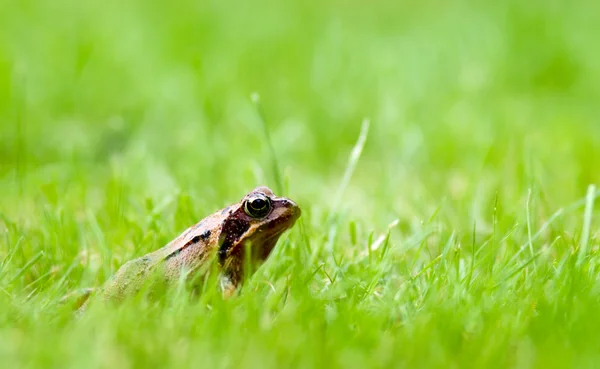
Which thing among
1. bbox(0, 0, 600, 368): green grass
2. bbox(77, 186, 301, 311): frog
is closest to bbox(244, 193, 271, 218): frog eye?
bbox(77, 186, 301, 311): frog

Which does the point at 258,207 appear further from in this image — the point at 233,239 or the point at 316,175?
the point at 316,175

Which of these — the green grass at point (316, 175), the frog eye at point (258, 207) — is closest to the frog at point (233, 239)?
the frog eye at point (258, 207)

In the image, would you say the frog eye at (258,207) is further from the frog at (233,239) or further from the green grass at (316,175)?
the green grass at (316,175)

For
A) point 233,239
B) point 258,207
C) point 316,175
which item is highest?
point 258,207

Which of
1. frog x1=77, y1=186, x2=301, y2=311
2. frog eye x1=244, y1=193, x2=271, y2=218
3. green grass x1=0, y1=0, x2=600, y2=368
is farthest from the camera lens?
frog eye x1=244, y1=193, x2=271, y2=218

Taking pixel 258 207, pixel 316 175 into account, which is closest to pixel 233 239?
pixel 258 207

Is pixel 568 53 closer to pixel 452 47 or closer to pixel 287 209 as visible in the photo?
pixel 452 47

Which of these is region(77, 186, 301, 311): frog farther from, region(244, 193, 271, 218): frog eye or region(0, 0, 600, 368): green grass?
region(0, 0, 600, 368): green grass
